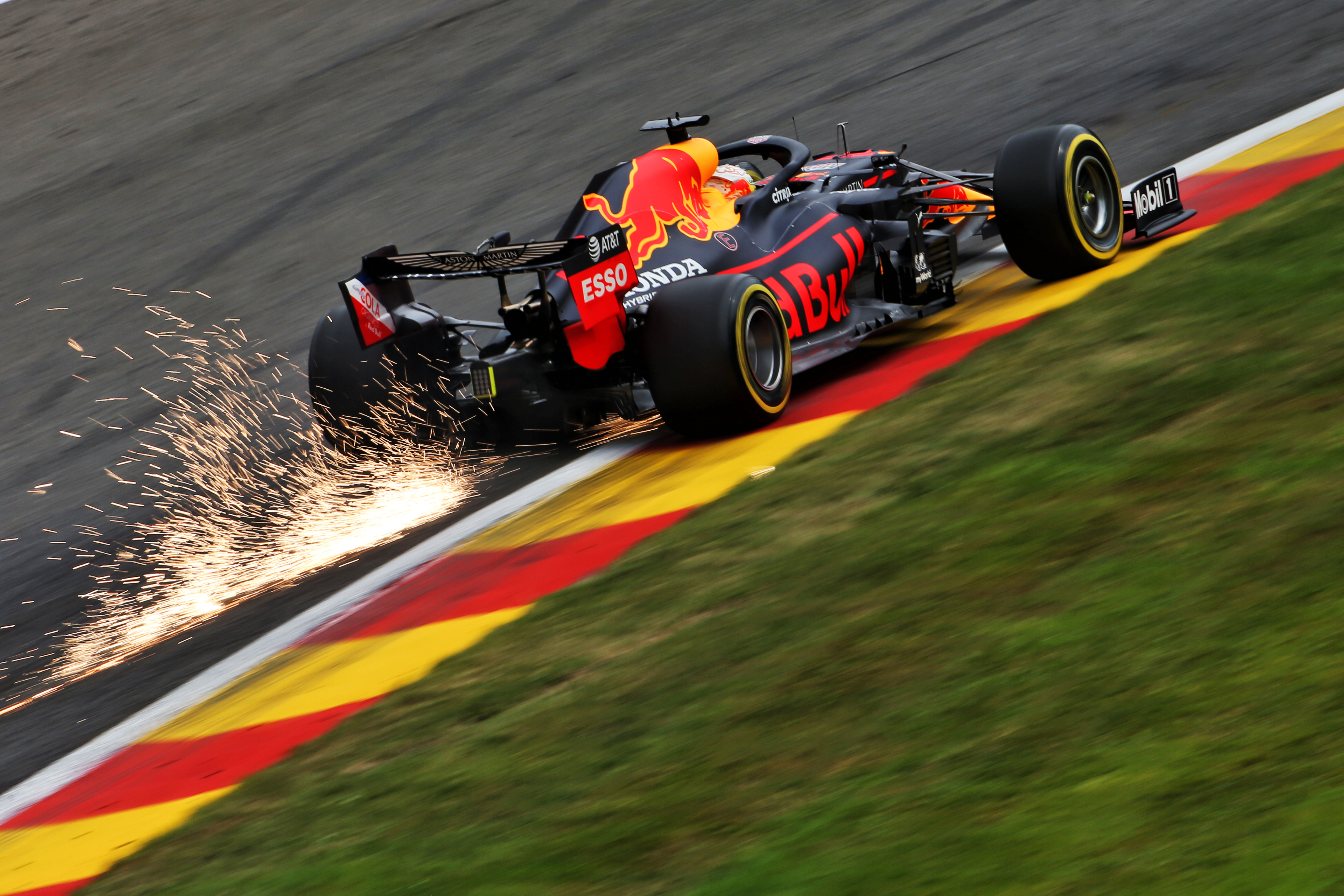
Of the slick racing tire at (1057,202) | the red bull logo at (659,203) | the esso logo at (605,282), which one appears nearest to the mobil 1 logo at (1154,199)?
the slick racing tire at (1057,202)

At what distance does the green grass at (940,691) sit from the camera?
273 cm

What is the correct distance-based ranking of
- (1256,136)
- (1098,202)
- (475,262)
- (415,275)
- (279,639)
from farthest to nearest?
(1256,136) < (1098,202) < (415,275) < (475,262) < (279,639)

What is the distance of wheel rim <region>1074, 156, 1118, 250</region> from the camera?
7.34m

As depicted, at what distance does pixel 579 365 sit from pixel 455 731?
8.50 feet

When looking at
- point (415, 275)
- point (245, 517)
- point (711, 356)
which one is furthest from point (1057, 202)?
point (245, 517)

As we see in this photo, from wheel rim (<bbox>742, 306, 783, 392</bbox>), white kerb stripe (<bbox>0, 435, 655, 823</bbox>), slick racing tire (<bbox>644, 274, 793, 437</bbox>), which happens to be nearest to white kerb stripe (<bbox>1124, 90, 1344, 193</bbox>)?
wheel rim (<bbox>742, 306, 783, 392</bbox>)

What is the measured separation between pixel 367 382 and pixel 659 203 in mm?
1590

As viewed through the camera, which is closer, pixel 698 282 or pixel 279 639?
pixel 279 639

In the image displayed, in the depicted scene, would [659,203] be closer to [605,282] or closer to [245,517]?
[605,282]

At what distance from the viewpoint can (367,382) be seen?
705cm

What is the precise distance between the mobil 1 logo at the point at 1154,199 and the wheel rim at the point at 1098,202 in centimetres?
13

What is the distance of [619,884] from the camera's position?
3.00m

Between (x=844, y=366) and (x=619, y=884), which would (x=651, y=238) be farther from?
(x=619, y=884)

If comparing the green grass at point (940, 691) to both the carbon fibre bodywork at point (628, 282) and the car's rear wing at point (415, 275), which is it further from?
the car's rear wing at point (415, 275)
